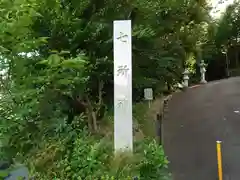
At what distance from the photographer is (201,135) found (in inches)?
418

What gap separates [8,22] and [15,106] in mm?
1234

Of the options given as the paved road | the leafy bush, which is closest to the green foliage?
the leafy bush

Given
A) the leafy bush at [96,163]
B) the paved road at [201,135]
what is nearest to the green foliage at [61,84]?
the leafy bush at [96,163]

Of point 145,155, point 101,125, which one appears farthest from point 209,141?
point 145,155

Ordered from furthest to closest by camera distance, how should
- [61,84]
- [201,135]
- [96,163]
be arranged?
[201,135] < [61,84] < [96,163]

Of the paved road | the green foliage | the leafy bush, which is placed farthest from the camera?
the paved road

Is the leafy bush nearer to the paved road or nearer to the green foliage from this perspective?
the green foliage

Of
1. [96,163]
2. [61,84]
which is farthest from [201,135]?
[96,163]

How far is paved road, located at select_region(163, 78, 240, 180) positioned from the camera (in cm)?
775

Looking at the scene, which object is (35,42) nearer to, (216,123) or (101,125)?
(101,125)

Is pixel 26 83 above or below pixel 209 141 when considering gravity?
above

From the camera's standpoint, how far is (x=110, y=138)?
665 cm

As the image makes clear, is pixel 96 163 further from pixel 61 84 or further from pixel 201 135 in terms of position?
pixel 201 135

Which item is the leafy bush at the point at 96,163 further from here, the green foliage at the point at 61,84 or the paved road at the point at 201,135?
the paved road at the point at 201,135
